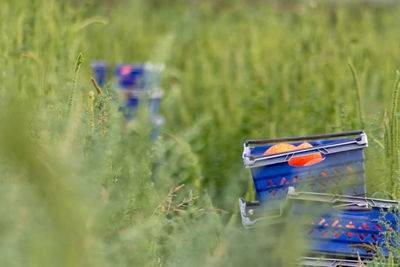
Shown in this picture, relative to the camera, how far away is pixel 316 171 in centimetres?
192

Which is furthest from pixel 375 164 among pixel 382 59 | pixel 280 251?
pixel 382 59

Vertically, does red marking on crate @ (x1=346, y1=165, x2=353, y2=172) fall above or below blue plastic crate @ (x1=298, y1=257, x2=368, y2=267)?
above

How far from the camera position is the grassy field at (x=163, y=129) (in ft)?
2.91

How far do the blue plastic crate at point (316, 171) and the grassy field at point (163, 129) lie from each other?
0.34 feet

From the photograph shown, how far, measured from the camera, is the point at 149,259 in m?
1.39

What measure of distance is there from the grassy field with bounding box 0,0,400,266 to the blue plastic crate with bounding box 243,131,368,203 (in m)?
0.10

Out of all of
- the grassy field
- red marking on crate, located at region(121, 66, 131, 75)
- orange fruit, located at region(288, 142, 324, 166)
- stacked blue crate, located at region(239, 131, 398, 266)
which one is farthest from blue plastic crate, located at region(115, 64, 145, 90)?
orange fruit, located at region(288, 142, 324, 166)

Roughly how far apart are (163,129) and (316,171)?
571mm

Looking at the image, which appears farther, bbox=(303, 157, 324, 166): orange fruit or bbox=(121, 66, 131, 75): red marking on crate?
bbox=(121, 66, 131, 75): red marking on crate

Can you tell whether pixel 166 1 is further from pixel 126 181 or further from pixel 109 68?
pixel 126 181

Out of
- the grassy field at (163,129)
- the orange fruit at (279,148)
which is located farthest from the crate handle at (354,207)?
the orange fruit at (279,148)

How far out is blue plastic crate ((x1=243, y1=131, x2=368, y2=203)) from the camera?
1894 millimetres

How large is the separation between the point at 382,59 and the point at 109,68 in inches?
69.9

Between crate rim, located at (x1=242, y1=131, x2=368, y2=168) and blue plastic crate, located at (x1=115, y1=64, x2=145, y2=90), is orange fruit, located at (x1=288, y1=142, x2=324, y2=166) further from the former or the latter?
blue plastic crate, located at (x1=115, y1=64, x2=145, y2=90)
